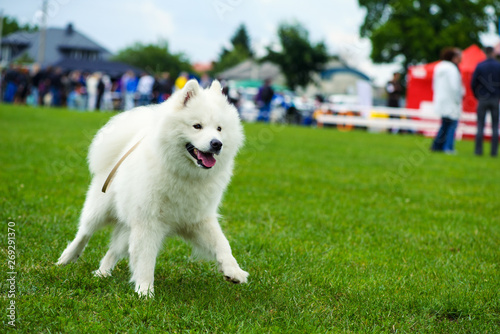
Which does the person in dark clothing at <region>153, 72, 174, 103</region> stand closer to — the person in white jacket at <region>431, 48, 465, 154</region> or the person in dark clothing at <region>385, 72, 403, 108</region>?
the person in dark clothing at <region>385, 72, 403, 108</region>

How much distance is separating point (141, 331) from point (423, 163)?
392 inches

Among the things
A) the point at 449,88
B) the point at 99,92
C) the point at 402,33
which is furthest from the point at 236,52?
the point at 449,88

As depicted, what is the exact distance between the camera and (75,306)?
10.4ft

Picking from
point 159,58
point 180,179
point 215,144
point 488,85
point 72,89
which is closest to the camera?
point 215,144

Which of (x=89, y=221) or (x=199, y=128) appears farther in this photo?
(x=89, y=221)

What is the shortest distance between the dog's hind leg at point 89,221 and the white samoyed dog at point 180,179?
0.68 feet

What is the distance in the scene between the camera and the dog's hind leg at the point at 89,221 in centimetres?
399

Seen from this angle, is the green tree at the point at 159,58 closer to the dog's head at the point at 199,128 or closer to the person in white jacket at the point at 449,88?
the person in white jacket at the point at 449,88

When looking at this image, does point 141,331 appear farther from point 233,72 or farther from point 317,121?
point 233,72

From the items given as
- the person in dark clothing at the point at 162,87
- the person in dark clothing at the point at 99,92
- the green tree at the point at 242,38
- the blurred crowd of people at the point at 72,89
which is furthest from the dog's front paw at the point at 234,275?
the green tree at the point at 242,38

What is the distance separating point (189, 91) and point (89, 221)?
1286 millimetres

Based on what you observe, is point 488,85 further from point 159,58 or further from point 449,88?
point 159,58

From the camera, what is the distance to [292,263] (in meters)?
4.38

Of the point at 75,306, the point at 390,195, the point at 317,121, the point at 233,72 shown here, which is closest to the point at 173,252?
the point at 75,306
